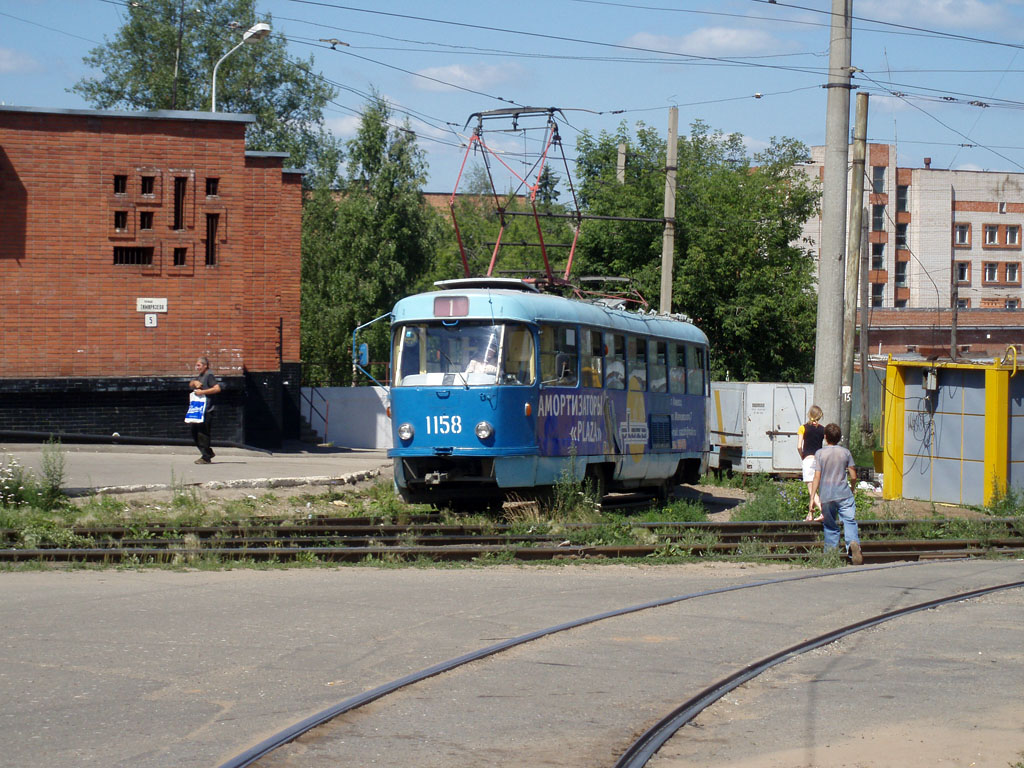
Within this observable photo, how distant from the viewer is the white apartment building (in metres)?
77.9

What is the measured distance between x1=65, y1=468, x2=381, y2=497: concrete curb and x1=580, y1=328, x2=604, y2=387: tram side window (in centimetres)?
478

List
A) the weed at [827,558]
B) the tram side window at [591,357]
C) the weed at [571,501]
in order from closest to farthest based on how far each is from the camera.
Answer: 1. the weed at [827,558]
2. the weed at [571,501]
3. the tram side window at [591,357]

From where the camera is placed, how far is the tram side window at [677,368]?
20156mm

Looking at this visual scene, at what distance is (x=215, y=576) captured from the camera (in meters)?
11.0

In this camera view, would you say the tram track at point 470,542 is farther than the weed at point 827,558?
No

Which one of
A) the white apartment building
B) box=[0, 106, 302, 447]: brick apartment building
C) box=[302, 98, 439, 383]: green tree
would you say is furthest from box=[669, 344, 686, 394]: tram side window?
the white apartment building

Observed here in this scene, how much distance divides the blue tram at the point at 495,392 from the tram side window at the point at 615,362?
0.13 feet

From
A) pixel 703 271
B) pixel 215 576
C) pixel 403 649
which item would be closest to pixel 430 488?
pixel 215 576

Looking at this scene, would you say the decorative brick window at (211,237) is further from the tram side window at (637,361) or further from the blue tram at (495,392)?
the tram side window at (637,361)

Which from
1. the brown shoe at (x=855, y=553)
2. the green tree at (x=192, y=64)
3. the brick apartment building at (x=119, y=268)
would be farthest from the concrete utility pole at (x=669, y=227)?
the green tree at (x=192, y=64)

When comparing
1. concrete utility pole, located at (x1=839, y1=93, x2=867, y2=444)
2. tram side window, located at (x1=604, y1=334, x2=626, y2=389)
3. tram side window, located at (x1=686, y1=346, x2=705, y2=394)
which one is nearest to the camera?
tram side window, located at (x1=604, y1=334, x2=626, y2=389)

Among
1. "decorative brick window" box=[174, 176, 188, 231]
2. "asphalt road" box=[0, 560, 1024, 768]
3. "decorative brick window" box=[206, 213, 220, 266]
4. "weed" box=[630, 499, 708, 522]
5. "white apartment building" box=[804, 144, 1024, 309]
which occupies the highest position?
"white apartment building" box=[804, 144, 1024, 309]

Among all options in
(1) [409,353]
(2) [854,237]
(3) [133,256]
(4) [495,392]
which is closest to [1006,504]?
(4) [495,392]

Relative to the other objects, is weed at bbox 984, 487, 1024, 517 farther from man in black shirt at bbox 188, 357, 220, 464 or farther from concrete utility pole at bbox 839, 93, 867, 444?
man in black shirt at bbox 188, 357, 220, 464
